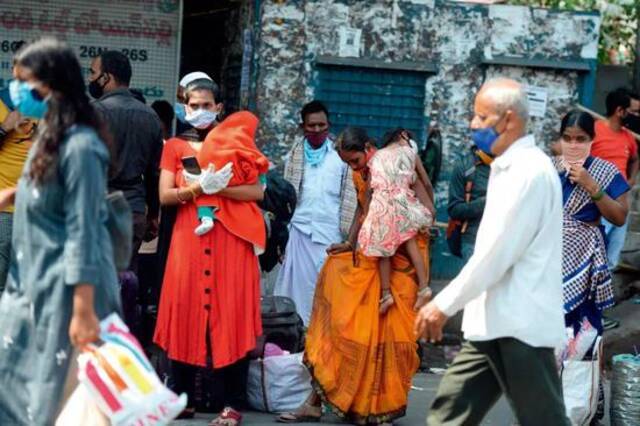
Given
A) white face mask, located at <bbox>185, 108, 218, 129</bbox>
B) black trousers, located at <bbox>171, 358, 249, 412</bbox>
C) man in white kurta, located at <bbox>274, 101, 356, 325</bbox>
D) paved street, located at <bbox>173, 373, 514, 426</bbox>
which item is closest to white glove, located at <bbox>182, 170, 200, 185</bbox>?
white face mask, located at <bbox>185, 108, 218, 129</bbox>

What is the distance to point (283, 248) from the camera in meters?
8.38

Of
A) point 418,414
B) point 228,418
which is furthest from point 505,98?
point 418,414

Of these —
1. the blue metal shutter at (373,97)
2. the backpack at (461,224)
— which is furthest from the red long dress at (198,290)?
the blue metal shutter at (373,97)

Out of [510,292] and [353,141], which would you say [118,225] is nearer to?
[510,292]

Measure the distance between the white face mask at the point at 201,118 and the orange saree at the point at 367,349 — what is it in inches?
44.8

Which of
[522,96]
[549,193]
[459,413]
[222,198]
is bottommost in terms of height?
[459,413]

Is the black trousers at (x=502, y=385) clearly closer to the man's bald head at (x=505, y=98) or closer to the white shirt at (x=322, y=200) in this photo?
the man's bald head at (x=505, y=98)

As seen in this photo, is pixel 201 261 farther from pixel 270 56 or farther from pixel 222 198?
pixel 270 56

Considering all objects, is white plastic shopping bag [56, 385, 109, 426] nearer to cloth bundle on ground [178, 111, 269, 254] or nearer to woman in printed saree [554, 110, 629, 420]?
cloth bundle on ground [178, 111, 269, 254]

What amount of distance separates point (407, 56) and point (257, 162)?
14.8 feet

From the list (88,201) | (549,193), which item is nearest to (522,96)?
(549,193)

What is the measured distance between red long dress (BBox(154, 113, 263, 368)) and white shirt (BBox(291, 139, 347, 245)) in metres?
1.83

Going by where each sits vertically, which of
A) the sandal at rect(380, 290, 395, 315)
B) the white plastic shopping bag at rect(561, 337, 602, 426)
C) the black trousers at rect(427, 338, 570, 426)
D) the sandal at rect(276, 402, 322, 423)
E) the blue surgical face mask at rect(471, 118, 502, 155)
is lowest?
the sandal at rect(276, 402, 322, 423)

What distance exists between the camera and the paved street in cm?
777
